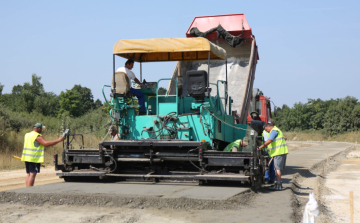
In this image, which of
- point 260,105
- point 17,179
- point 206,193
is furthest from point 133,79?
point 260,105

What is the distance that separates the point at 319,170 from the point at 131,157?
29.7ft

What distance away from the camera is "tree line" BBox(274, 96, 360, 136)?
59281 mm

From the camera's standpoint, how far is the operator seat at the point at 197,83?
8.72m

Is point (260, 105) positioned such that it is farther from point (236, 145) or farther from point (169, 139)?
point (169, 139)

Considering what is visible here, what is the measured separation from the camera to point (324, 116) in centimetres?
7444

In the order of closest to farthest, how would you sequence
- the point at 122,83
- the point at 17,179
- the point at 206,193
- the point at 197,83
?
1. the point at 206,193
2. the point at 197,83
3. the point at 122,83
4. the point at 17,179

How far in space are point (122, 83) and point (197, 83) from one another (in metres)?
1.67

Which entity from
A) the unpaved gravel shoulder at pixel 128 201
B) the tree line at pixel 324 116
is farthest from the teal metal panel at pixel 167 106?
the tree line at pixel 324 116

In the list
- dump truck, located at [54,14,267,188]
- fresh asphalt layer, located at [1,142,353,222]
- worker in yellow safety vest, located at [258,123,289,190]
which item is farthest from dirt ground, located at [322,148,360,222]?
dump truck, located at [54,14,267,188]

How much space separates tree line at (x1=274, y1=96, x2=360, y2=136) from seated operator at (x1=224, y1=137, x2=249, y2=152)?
174 feet

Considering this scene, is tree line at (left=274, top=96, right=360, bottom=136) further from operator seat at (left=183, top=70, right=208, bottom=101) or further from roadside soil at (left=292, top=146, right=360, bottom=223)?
operator seat at (left=183, top=70, right=208, bottom=101)

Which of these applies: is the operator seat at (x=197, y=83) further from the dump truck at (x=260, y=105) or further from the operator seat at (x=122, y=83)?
the dump truck at (x=260, y=105)

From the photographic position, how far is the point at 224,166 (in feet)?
27.4

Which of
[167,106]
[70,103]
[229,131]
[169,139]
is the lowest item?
[169,139]
